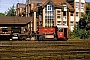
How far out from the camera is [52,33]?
94.0 ft

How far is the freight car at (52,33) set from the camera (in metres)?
27.3

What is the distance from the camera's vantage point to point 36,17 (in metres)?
48.6

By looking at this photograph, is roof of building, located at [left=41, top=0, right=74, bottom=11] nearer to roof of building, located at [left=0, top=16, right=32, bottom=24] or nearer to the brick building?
the brick building

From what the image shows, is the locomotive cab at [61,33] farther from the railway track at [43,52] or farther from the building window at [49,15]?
the railway track at [43,52]

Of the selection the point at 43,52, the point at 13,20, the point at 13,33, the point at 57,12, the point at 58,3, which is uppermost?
the point at 58,3

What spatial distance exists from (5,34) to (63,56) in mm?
17573

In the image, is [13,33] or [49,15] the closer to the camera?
[13,33]

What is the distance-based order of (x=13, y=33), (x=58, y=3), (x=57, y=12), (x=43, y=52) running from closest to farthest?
(x=43, y=52)
(x=13, y=33)
(x=57, y=12)
(x=58, y=3)

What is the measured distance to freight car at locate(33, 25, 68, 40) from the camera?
27.3 metres

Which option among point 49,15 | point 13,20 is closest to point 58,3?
point 49,15

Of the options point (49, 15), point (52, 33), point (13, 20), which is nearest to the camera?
point (13, 20)

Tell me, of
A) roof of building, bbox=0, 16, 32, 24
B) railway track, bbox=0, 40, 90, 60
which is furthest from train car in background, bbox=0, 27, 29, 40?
railway track, bbox=0, 40, 90, 60

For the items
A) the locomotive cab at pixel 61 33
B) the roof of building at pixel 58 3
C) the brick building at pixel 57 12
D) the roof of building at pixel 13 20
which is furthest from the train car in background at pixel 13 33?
the roof of building at pixel 58 3

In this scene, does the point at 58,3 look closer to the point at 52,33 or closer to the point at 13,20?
the point at 52,33
